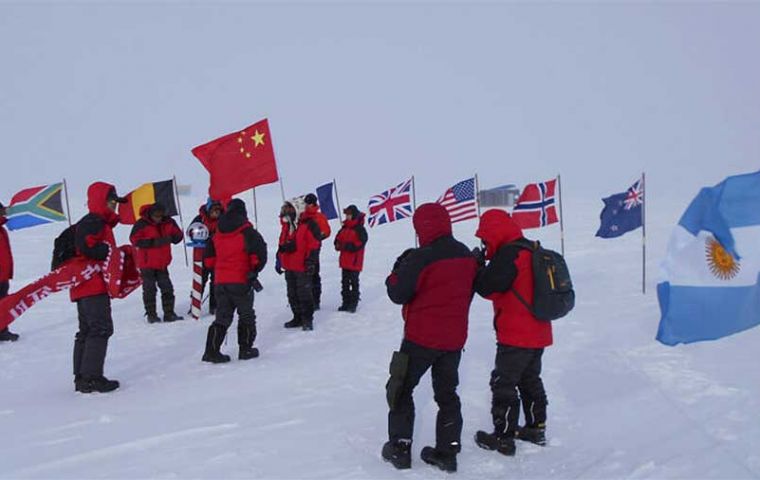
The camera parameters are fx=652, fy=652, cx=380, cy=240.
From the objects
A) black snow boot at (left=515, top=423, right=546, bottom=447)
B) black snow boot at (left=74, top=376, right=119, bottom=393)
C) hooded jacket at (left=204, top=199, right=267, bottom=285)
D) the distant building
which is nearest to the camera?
black snow boot at (left=515, top=423, right=546, bottom=447)

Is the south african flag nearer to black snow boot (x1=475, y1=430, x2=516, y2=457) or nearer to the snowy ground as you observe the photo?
the snowy ground

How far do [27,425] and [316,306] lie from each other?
258 inches

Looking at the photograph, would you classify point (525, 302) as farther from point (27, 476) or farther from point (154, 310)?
point (154, 310)

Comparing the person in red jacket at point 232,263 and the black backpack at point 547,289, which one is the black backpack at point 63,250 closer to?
the person in red jacket at point 232,263

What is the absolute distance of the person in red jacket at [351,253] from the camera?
11531 mm

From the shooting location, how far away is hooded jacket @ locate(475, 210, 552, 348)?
16.0 ft

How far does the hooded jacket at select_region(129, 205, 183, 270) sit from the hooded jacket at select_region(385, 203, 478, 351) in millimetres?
6975

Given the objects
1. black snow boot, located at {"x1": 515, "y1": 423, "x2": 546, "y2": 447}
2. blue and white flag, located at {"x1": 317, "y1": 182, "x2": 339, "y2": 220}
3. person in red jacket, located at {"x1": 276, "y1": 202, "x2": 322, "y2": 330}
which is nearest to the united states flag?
blue and white flag, located at {"x1": 317, "y1": 182, "x2": 339, "y2": 220}

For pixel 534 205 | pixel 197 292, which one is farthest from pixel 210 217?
pixel 534 205

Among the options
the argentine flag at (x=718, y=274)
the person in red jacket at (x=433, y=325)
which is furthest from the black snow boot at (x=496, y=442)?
the argentine flag at (x=718, y=274)

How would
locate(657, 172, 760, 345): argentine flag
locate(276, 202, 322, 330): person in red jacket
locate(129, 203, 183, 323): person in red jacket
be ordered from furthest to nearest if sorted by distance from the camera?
locate(129, 203, 183, 323): person in red jacket
locate(276, 202, 322, 330): person in red jacket
locate(657, 172, 760, 345): argentine flag

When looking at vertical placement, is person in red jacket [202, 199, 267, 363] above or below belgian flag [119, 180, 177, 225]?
below

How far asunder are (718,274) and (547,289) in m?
1.15

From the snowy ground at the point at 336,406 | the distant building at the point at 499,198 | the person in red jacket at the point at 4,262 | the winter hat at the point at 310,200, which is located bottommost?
the distant building at the point at 499,198
